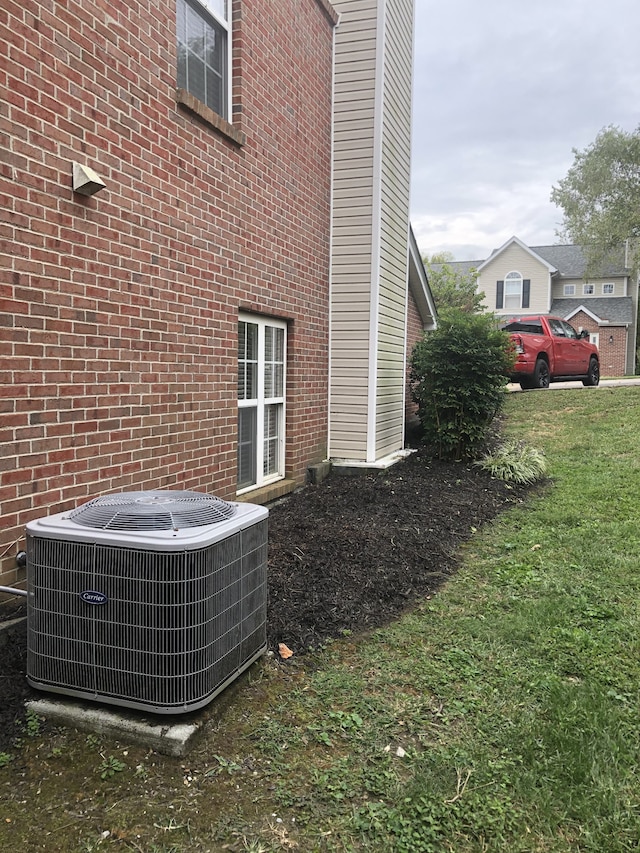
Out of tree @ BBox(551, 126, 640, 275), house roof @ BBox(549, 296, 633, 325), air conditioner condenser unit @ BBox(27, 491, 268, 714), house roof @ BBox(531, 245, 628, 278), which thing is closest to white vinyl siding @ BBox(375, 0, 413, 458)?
air conditioner condenser unit @ BBox(27, 491, 268, 714)

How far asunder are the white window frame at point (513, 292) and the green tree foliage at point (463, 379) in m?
31.1

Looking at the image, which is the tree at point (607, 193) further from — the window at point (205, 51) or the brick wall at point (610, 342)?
the window at point (205, 51)

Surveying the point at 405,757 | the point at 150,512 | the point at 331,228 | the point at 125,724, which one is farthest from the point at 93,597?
the point at 331,228

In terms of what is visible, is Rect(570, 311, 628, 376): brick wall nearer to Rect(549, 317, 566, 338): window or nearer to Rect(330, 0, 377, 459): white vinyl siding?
Rect(549, 317, 566, 338): window

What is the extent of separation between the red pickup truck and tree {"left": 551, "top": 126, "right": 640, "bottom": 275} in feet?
52.1

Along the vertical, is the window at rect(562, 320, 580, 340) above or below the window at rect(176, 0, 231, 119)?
below

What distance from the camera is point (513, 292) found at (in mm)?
38219

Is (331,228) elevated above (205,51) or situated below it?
below

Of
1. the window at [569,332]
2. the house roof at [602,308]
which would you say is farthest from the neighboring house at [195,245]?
the house roof at [602,308]

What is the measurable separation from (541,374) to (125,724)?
1500cm

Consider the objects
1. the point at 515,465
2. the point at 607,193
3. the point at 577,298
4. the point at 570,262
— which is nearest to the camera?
the point at 515,465

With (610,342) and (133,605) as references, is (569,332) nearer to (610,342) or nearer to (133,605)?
(133,605)

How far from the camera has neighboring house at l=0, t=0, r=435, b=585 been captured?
3.24 metres

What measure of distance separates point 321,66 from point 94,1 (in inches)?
174
